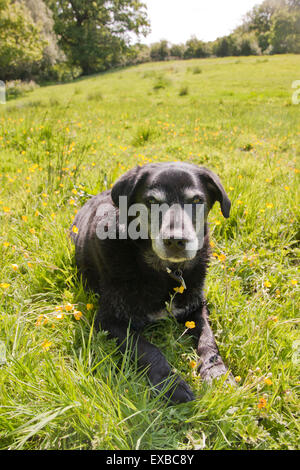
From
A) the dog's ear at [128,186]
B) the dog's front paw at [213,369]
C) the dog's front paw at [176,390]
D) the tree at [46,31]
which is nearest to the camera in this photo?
the dog's front paw at [176,390]

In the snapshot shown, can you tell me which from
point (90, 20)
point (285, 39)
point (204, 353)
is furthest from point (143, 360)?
point (285, 39)

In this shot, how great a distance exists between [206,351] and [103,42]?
42.6m

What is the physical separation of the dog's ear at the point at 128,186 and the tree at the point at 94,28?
3963 cm

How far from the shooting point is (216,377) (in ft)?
5.79

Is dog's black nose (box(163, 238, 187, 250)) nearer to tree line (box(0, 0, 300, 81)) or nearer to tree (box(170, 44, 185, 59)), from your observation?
tree line (box(0, 0, 300, 81))

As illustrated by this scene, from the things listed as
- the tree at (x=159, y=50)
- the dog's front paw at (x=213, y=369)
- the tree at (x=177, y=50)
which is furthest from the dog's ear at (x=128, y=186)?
the tree at (x=177, y=50)

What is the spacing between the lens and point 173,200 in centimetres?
215

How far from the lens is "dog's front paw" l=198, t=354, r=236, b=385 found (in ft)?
5.93

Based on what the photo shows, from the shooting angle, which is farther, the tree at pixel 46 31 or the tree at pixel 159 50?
the tree at pixel 159 50

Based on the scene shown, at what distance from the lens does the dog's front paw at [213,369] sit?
1.81 meters

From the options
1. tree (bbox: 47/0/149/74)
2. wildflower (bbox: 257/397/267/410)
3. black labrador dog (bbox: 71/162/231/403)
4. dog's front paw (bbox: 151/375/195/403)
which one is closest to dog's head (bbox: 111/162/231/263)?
black labrador dog (bbox: 71/162/231/403)

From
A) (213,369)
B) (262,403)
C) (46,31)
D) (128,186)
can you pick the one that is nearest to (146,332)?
(213,369)

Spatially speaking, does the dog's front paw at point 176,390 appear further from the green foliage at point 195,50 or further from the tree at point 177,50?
the tree at point 177,50
